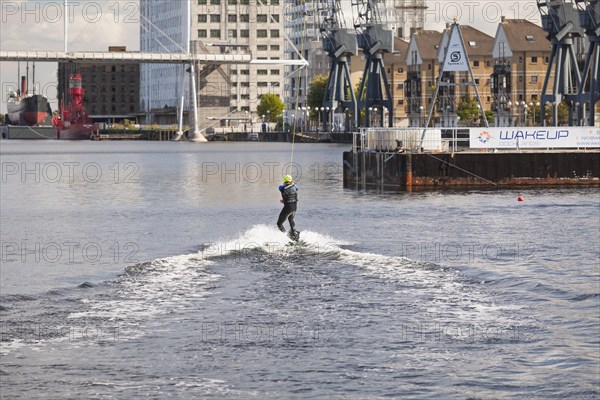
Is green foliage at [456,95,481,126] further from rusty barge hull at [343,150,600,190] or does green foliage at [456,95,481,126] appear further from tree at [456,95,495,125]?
rusty barge hull at [343,150,600,190]

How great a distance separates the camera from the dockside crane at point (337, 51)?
162 meters

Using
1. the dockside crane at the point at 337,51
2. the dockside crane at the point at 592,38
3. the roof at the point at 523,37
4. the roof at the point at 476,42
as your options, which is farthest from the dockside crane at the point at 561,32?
the roof at the point at 476,42

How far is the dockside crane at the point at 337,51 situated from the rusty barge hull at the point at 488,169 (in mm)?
93994

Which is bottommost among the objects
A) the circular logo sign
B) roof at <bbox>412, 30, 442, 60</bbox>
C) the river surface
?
the river surface

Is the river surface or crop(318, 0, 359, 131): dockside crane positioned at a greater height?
crop(318, 0, 359, 131): dockside crane

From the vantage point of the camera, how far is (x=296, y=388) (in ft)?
67.4

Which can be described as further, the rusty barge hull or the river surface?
the rusty barge hull

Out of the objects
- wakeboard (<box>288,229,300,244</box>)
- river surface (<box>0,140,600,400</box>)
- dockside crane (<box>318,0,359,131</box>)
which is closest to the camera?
river surface (<box>0,140,600,400</box>)

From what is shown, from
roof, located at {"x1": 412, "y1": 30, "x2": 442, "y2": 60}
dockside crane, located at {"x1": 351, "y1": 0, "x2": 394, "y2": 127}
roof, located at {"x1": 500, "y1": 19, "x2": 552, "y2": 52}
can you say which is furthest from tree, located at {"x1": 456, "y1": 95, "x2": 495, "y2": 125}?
roof, located at {"x1": 412, "y1": 30, "x2": 442, "y2": 60}

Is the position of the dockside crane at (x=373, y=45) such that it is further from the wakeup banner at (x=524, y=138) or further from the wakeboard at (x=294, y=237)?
the wakeboard at (x=294, y=237)

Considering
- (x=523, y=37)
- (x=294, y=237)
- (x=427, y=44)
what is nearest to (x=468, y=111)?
(x=523, y=37)

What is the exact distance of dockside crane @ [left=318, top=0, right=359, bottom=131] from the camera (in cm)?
16225

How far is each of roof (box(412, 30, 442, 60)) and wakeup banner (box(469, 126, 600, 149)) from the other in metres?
116

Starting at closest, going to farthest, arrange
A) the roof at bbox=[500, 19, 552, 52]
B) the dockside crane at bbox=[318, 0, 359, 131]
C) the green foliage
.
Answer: the dockside crane at bbox=[318, 0, 359, 131] → the green foliage → the roof at bbox=[500, 19, 552, 52]
